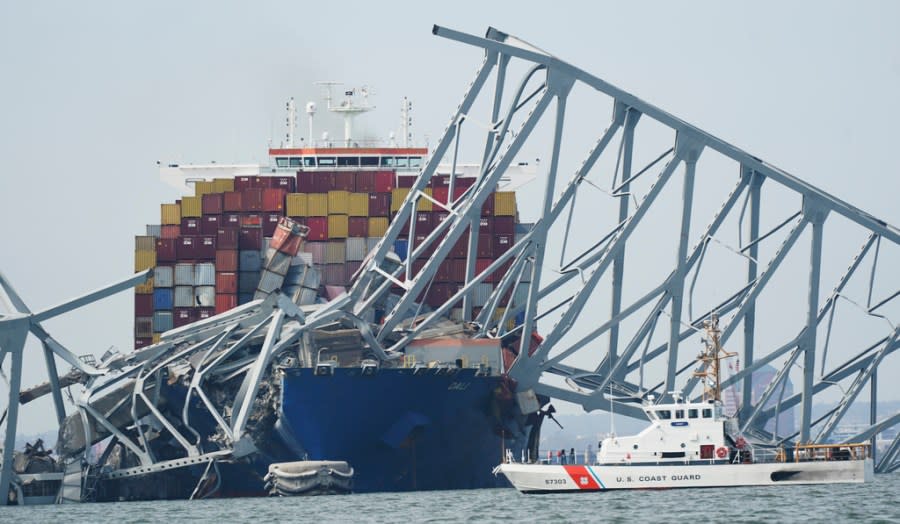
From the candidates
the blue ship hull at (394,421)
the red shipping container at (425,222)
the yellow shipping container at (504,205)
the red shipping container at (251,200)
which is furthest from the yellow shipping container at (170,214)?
the blue ship hull at (394,421)

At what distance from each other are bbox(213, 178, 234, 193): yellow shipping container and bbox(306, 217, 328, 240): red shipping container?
21.2 feet

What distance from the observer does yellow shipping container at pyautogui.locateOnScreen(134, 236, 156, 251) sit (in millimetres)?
84500

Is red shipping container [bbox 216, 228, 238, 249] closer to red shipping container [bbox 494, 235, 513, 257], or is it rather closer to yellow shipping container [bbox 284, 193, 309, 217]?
yellow shipping container [bbox 284, 193, 309, 217]

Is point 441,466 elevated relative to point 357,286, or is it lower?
lower

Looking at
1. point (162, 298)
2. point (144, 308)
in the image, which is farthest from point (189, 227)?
point (144, 308)

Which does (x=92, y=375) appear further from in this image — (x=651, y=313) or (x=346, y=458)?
(x=651, y=313)

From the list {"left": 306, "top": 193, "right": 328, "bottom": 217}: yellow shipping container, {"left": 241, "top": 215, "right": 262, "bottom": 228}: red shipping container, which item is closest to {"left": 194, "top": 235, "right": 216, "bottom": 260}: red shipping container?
{"left": 241, "top": 215, "right": 262, "bottom": 228}: red shipping container

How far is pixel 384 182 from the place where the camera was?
87.4 metres

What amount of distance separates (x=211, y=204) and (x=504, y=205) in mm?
13313

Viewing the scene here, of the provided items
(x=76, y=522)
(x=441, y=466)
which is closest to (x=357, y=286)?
(x=441, y=466)

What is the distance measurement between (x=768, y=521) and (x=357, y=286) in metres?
28.1

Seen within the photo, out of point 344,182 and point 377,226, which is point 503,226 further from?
point 344,182

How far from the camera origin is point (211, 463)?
221ft

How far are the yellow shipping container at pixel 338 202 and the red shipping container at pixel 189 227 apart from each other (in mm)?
5899
